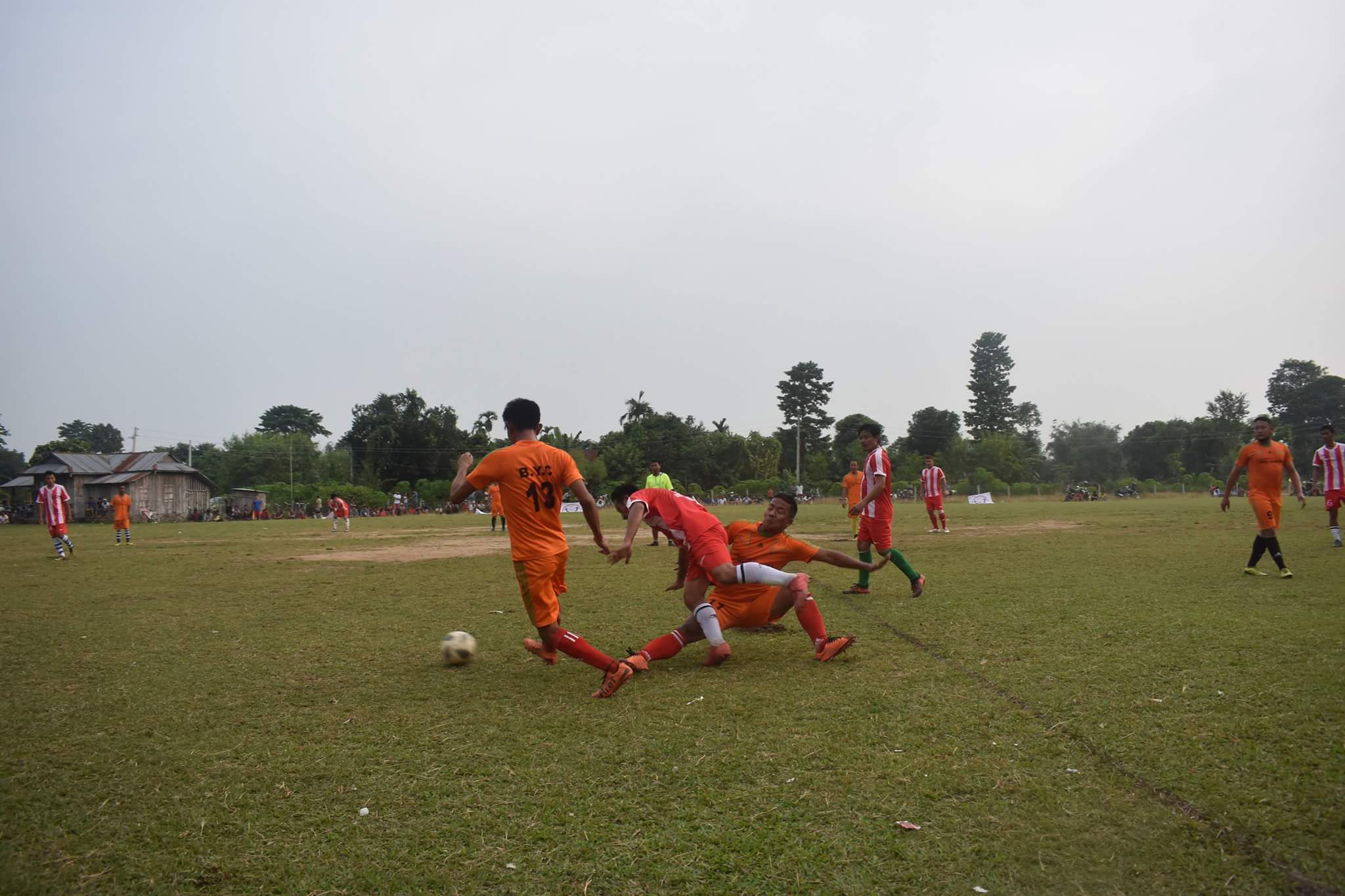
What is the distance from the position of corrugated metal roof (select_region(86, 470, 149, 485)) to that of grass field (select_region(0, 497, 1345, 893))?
47.2 meters

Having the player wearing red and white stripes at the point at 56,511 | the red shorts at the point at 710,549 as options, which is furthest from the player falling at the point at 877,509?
the player wearing red and white stripes at the point at 56,511

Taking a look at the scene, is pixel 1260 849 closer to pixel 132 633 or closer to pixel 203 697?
pixel 203 697

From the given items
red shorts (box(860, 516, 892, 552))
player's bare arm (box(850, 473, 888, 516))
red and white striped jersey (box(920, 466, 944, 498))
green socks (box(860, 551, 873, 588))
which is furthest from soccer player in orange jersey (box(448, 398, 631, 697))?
red and white striped jersey (box(920, 466, 944, 498))

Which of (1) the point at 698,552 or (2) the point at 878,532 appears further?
(2) the point at 878,532

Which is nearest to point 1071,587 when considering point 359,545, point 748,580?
point 748,580

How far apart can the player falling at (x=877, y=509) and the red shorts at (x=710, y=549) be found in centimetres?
319

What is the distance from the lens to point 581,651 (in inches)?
212

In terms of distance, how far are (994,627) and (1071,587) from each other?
9.86 feet

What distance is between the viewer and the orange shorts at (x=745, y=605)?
20.4ft

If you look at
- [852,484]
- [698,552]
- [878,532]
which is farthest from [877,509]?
[852,484]

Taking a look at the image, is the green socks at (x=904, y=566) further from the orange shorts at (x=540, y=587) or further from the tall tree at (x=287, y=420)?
the tall tree at (x=287, y=420)

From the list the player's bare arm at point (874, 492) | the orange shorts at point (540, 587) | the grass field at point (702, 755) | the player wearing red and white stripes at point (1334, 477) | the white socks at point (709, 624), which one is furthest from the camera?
the player wearing red and white stripes at point (1334, 477)

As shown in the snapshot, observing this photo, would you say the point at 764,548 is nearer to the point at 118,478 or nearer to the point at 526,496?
the point at 526,496

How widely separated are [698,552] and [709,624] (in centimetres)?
58
